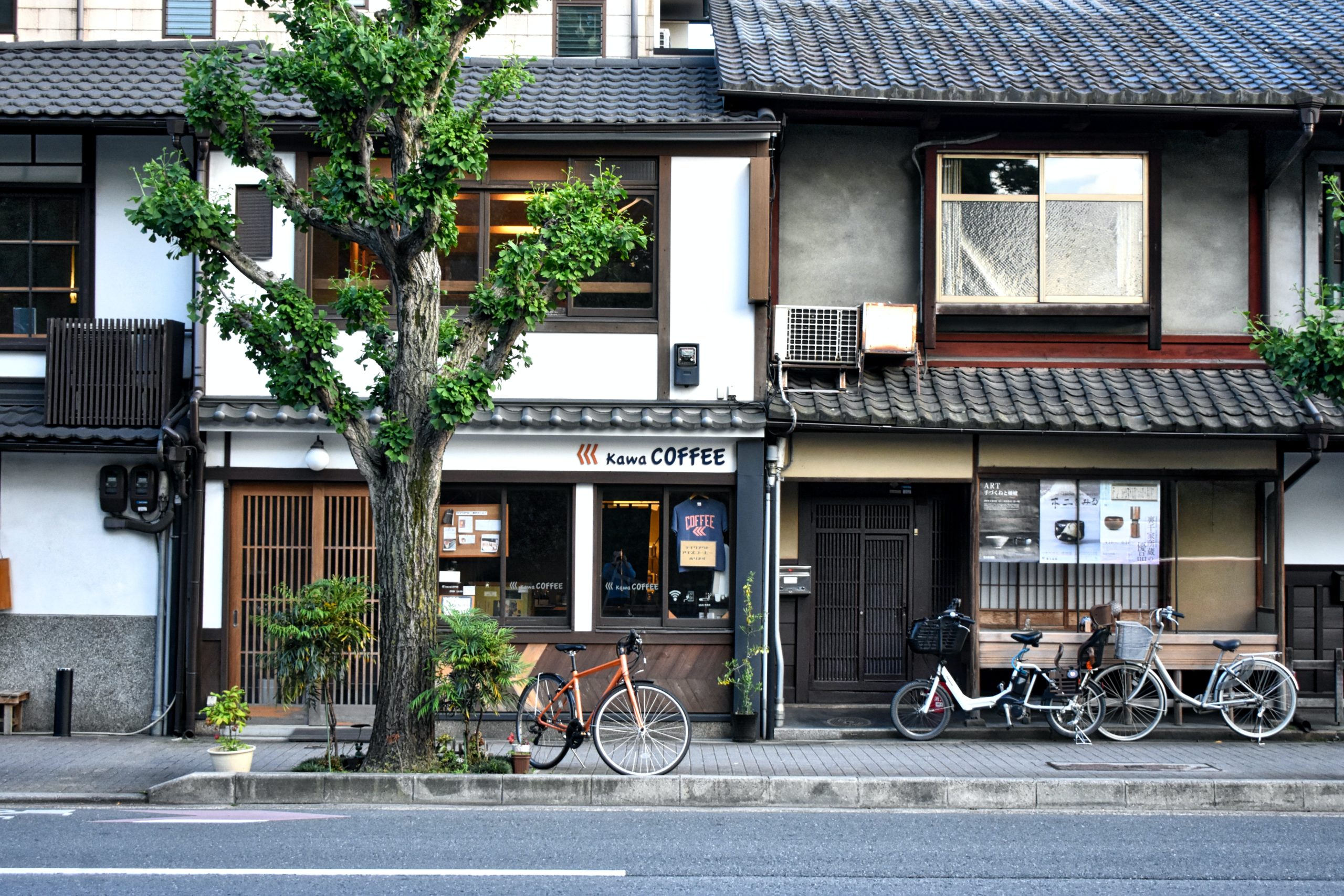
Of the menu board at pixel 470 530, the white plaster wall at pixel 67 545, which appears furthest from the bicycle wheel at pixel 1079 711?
the white plaster wall at pixel 67 545

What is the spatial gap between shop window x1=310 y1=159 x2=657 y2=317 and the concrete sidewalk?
4.77 metres

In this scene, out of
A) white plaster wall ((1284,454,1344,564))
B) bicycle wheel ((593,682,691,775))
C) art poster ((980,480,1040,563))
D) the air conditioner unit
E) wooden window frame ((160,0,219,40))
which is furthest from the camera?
wooden window frame ((160,0,219,40))

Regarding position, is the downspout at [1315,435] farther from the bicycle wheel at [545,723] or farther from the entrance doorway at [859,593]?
the bicycle wheel at [545,723]

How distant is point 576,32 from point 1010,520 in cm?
844

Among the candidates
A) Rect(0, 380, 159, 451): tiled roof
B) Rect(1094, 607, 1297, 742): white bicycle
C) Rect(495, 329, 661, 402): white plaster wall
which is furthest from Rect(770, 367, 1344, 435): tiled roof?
Rect(0, 380, 159, 451): tiled roof

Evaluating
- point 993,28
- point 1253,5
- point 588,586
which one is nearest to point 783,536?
point 588,586

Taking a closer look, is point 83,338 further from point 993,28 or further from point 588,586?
point 993,28

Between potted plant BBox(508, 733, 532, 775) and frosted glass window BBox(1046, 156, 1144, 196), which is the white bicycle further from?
potted plant BBox(508, 733, 532, 775)

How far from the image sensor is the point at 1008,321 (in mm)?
13461

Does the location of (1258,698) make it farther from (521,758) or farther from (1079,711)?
(521,758)

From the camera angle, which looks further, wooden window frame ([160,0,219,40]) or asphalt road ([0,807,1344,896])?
Answer: wooden window frame ([160,0,219,40])

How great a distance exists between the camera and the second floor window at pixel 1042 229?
528 inches

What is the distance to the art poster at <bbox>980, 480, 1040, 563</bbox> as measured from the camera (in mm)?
13227

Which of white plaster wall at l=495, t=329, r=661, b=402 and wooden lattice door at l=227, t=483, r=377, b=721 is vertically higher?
white plaster wall at l=495, t=329, r=661, b=402
